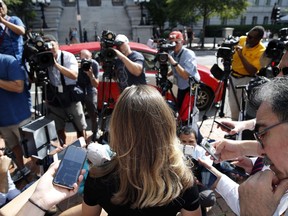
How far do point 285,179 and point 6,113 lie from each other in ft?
9.29

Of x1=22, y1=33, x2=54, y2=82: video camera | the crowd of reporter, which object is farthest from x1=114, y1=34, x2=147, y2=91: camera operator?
the crowd of reporter

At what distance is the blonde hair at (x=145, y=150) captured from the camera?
4.11ft

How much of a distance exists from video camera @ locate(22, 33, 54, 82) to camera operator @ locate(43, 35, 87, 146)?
16 cm

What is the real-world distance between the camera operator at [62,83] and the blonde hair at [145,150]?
2203mm

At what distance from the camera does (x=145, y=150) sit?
1.30m

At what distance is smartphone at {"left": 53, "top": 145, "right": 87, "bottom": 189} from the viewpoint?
1.27m

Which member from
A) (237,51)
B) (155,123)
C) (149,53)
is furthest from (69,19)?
(155,123)

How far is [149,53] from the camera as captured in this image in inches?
232

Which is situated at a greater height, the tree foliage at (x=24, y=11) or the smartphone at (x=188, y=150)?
the tree foliage at (x=24, y=11)

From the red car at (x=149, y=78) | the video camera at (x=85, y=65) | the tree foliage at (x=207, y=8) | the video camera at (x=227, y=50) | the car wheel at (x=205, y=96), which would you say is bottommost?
the car wheel at (x=205, y=96)

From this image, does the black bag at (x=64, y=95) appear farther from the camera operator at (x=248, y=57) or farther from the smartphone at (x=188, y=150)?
the camera operator at (x=248, y=57)

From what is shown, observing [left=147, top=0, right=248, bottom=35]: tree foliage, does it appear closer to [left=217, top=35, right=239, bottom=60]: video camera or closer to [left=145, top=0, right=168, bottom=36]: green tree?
[left=145, top=0, right=168, bottom=36]: green tree

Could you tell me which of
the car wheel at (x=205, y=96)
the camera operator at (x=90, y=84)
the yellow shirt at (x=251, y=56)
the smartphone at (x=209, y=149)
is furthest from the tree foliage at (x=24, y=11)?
the smartphone at (x=209, y=149)

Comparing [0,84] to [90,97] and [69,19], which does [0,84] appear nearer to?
[90,97]
